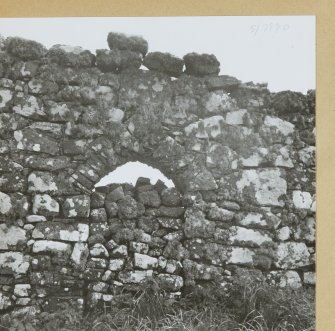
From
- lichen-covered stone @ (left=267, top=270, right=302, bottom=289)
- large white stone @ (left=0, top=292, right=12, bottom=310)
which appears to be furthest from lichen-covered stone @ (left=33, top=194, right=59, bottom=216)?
lichen-covered stone @ (left=267, top=270, right=302, bottom=289)

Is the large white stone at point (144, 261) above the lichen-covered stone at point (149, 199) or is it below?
below

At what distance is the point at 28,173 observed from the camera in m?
3.60

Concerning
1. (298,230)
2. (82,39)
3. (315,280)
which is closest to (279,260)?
(298,230)

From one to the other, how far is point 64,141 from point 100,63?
0.62 meters

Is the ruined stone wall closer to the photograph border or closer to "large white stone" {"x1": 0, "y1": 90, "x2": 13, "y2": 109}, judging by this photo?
"large white stone" {"x1": 0, "y1": 90, "x2": 13, "y2": 109}

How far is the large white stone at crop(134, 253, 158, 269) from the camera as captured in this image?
3.59 metres

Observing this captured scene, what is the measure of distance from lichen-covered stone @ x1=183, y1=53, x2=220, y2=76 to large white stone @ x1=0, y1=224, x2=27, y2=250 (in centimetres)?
165

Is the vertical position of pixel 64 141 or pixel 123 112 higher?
pixel 123 112

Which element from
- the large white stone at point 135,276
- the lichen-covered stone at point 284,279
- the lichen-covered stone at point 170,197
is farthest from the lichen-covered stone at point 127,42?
the lichen-covered stone at point 284,279

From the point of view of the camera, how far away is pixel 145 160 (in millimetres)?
3709

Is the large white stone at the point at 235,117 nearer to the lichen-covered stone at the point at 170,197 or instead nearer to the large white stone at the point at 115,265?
the lichen-covered stone at the point at 170,197

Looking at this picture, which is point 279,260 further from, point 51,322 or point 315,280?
point 51,322

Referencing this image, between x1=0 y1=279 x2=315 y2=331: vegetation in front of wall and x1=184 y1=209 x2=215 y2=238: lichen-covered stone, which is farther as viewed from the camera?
x1=184 y1=209 x2=215 y2=238: lichen-covered stone

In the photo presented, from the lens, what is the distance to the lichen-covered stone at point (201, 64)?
3598 mm
